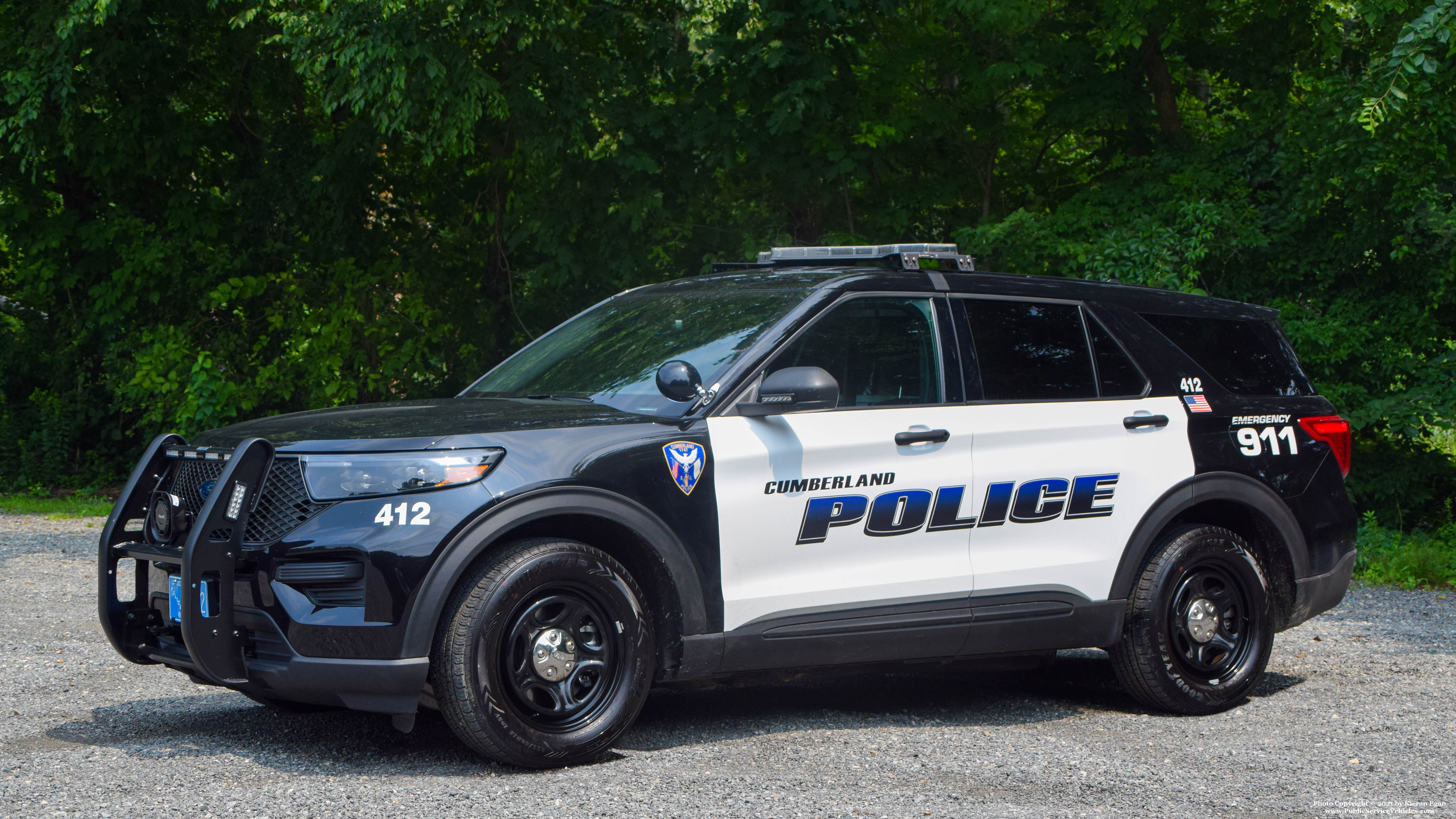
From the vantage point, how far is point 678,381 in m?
4.64

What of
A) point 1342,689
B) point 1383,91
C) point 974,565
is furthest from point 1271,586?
point 1383,91

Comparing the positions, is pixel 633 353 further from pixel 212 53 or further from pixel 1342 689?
pixel 212 53

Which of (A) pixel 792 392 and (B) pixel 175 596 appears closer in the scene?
(B) pixel 175 596

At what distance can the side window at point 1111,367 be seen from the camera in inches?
224

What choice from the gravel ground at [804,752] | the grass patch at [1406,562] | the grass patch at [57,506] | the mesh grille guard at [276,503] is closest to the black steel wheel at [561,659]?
the gravel ground at [804,752]

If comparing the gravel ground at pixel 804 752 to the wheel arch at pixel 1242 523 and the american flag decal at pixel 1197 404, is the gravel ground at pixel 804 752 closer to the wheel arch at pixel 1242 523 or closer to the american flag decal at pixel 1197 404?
the wheel arch at pixel 1242 523

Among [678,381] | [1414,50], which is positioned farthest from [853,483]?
[1414,50]

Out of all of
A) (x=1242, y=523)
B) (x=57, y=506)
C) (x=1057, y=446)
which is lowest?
(x=57, y=506)

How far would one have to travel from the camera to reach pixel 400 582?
4.18 meters

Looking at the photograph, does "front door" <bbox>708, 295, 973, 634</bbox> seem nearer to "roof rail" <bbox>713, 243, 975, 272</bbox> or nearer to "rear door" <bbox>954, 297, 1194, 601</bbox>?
"rear door" <bbox>954, 297, 1194, 601</bbox>

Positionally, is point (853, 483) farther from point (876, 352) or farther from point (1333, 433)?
point (1333, 433)

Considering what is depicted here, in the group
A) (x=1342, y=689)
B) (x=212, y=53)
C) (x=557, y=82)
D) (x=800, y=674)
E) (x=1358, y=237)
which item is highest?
(x=212, y=53)

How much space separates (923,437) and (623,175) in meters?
9.33

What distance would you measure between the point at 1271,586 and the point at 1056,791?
2.23m
